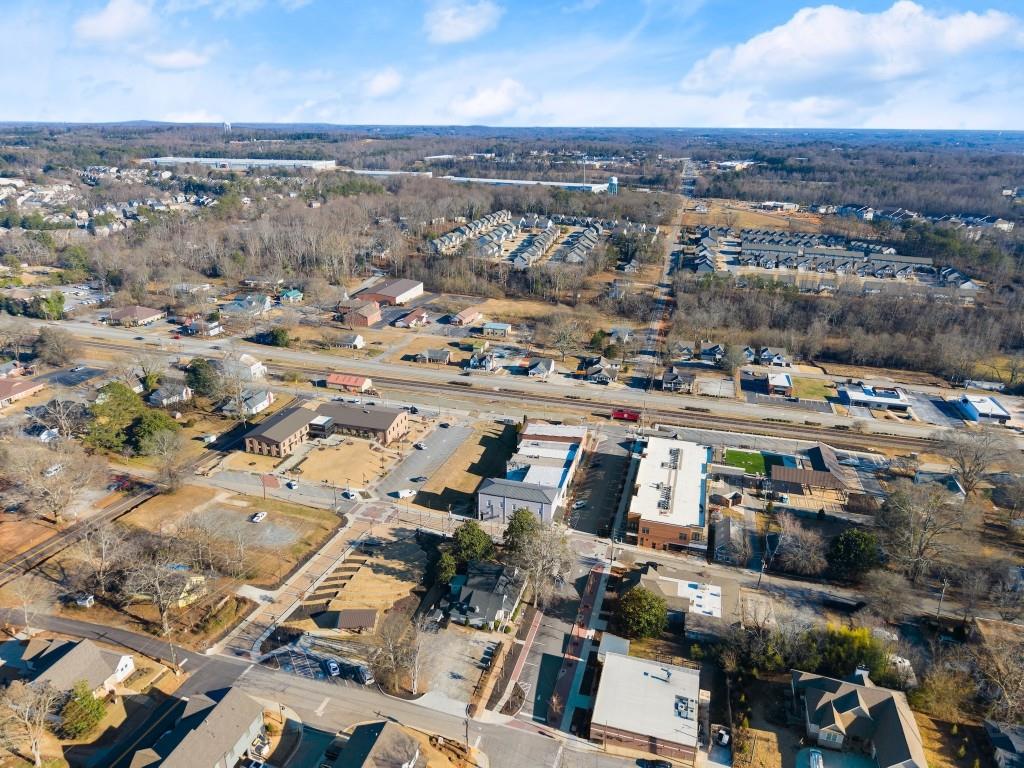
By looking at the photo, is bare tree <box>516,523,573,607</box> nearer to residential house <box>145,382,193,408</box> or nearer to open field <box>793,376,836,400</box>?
open field <box>793,376,836,400</box>

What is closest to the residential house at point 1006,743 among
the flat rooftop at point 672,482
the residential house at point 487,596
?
the flat rooftop at point 672,482

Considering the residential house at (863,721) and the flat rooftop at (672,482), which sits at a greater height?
the flat rooftop at (672,482)

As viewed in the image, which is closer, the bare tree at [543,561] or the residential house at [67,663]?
the residential house at [67,663]

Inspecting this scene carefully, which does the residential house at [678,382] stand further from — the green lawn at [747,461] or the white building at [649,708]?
the white building at [649,708]

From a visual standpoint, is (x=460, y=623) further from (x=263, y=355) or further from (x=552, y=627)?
(x=263, y=355)

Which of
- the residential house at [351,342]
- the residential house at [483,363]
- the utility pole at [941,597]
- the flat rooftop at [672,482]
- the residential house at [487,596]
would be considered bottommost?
the utility pole at [941,597]

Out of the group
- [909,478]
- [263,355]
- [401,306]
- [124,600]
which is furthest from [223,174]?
[909,478]

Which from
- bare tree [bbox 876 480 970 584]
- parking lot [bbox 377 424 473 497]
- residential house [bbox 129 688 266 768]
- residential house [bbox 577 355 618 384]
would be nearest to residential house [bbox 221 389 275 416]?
parking lot [bbox 377 424 473 497]
